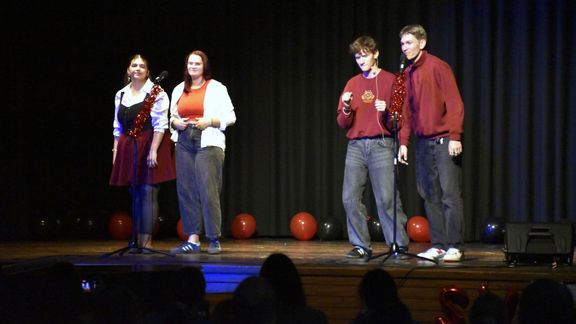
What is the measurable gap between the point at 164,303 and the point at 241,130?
271 inches

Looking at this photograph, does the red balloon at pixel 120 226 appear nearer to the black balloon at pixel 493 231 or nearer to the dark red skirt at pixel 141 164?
the dark red skirt at pixel 141 164

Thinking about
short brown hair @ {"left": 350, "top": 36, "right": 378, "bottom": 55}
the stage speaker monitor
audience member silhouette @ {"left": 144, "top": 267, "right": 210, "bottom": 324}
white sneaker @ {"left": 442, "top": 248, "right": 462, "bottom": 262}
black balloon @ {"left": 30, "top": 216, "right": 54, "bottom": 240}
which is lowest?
black balloon @ {"left": 30, "top": 216, "right": 54, "bottom": 240}

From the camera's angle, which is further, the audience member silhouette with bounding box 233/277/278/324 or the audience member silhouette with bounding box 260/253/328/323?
the audience member silhouette with bounding box 260/253/328/323

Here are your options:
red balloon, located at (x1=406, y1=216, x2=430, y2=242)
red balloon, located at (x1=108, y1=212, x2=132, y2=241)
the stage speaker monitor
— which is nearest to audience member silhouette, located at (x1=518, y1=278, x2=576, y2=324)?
the stage speaker monitor

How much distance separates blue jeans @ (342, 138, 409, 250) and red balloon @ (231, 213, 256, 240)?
302 centimetres

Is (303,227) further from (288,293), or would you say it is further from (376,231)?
(288,293)

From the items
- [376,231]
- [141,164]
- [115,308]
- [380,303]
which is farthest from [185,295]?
[376,231]

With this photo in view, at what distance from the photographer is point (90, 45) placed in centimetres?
980

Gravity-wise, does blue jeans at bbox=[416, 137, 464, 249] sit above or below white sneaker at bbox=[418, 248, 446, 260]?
above

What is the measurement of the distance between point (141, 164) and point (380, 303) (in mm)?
4423

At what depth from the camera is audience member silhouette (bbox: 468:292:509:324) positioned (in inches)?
98.9

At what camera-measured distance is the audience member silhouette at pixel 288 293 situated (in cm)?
261

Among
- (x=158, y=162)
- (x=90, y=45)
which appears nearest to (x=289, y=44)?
(x=90, y=45)

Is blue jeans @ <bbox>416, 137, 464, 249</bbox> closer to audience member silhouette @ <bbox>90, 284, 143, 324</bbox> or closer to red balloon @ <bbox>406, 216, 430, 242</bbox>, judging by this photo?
red balloon @ <bbox>406, 216, 430, 242</bbox>
